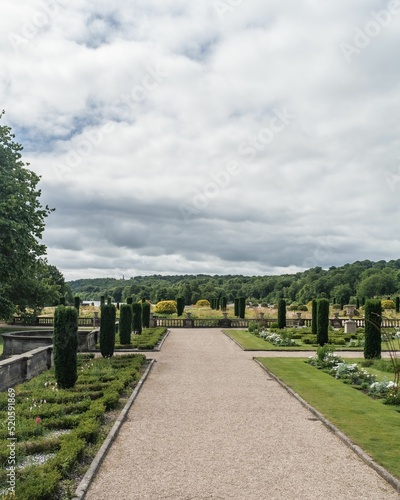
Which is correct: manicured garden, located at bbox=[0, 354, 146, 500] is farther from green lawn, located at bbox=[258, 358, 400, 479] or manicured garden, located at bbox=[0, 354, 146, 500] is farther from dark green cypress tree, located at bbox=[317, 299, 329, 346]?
dark green cypress tree, located at bbox=[317, 299, 329, 346]

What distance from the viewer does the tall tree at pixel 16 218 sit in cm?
2086

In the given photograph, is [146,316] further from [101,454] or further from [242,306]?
[101,454]

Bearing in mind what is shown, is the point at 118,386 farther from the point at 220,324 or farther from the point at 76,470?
the point at 220,324

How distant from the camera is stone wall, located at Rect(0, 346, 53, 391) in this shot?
12.7 meters

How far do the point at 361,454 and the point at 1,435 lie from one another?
5753mm

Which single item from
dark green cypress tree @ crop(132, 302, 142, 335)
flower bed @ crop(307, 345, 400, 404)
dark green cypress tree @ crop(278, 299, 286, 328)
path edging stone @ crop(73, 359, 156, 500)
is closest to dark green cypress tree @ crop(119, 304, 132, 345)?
dark green cypress tree @ crop(132, 302, 142, 335)

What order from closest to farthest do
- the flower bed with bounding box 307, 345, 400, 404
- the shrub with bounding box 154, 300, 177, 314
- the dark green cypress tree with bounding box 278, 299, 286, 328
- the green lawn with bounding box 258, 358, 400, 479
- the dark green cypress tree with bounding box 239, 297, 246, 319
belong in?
the green lawn with bounding box 258, 358, 400, 479
the flower bed with bounding box 307, 345, 400, 404
the dark green cypress tree with bounding box 278, 299, 286, 328
the dark green cypress tree with bounding box 239, 297, 246, 319
the shrub with bounding box 154, 300, 177, 314

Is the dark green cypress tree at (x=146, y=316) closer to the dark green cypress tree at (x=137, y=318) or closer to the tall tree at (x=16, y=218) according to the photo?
the dark green cypress tree at (x=137, y=318)

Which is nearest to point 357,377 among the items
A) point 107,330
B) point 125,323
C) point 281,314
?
point 107,330

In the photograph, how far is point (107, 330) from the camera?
19000 millimetres

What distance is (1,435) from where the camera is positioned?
782 cm

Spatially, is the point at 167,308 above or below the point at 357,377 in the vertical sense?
below

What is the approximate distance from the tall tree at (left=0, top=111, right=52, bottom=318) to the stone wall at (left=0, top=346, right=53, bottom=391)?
631 cm

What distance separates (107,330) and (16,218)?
23.6 ft
